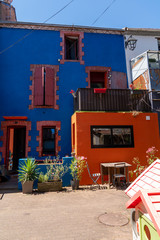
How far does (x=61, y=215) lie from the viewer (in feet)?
15.5

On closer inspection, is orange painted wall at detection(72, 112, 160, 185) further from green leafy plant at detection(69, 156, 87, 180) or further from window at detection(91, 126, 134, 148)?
green leafy plant at detection(69, 156, 87, 180)

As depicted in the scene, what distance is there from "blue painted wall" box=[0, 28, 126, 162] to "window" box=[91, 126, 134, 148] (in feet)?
8.02

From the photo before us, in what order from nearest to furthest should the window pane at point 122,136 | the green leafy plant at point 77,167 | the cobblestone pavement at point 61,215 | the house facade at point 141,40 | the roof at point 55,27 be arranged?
1. the cobblestone pavement at point 61,215
2. the green leafy plant at point 77,167
3. the window pane at point 122,136
4. the roof at point 55,27
5. the house facade at point 141,40

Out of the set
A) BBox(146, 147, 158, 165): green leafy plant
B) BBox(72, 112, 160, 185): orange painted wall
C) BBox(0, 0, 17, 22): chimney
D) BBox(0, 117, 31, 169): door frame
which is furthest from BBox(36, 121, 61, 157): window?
BBox(0, 0, 17, 22): chimney

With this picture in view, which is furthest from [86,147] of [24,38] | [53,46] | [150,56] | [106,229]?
[24,38]

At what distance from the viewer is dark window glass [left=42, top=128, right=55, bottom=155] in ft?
34.4

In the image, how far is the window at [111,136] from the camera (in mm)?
8672

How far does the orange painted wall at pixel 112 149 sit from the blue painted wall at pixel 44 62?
229 cm

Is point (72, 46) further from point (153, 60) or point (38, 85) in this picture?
point (153, 60)

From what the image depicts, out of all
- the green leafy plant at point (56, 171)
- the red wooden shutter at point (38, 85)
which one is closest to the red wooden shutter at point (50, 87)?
the red wooden shutter at point (38, 85)

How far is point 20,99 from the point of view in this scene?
10.7m

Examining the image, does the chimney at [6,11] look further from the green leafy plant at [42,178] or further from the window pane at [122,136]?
the green leafy plant at [42,178]

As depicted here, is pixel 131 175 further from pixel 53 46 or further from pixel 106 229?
pixel 53 46

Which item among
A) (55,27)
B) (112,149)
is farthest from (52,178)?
(55,27)
